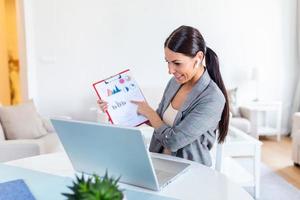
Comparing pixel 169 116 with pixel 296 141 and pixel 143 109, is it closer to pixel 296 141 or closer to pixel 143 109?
pixel 143 109

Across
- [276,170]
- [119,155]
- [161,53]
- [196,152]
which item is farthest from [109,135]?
[161,53]

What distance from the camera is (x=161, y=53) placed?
4.68 metres

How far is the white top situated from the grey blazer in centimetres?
4

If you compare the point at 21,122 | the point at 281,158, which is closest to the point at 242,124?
the point at 281,158

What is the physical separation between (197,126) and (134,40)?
3461mm

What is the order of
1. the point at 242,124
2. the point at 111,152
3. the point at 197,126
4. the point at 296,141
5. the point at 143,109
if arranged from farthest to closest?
1. the point at 242,124
2. the point at 296,141
3. the point at 143,109
4. the point at 197,126
5. the point at 111,152

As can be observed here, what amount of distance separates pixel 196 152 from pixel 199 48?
0.41 m

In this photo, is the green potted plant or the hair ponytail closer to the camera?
the green potted plant

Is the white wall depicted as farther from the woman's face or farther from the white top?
the woman's face

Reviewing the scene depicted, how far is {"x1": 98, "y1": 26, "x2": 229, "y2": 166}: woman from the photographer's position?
4.35 ft

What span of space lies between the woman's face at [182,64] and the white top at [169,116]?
159 millimetres

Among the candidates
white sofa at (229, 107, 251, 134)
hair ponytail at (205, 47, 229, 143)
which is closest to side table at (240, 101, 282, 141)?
white sofa at (229, 107, 251, 134)

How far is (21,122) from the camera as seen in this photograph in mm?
3191

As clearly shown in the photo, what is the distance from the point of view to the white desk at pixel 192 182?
101 centimetres
